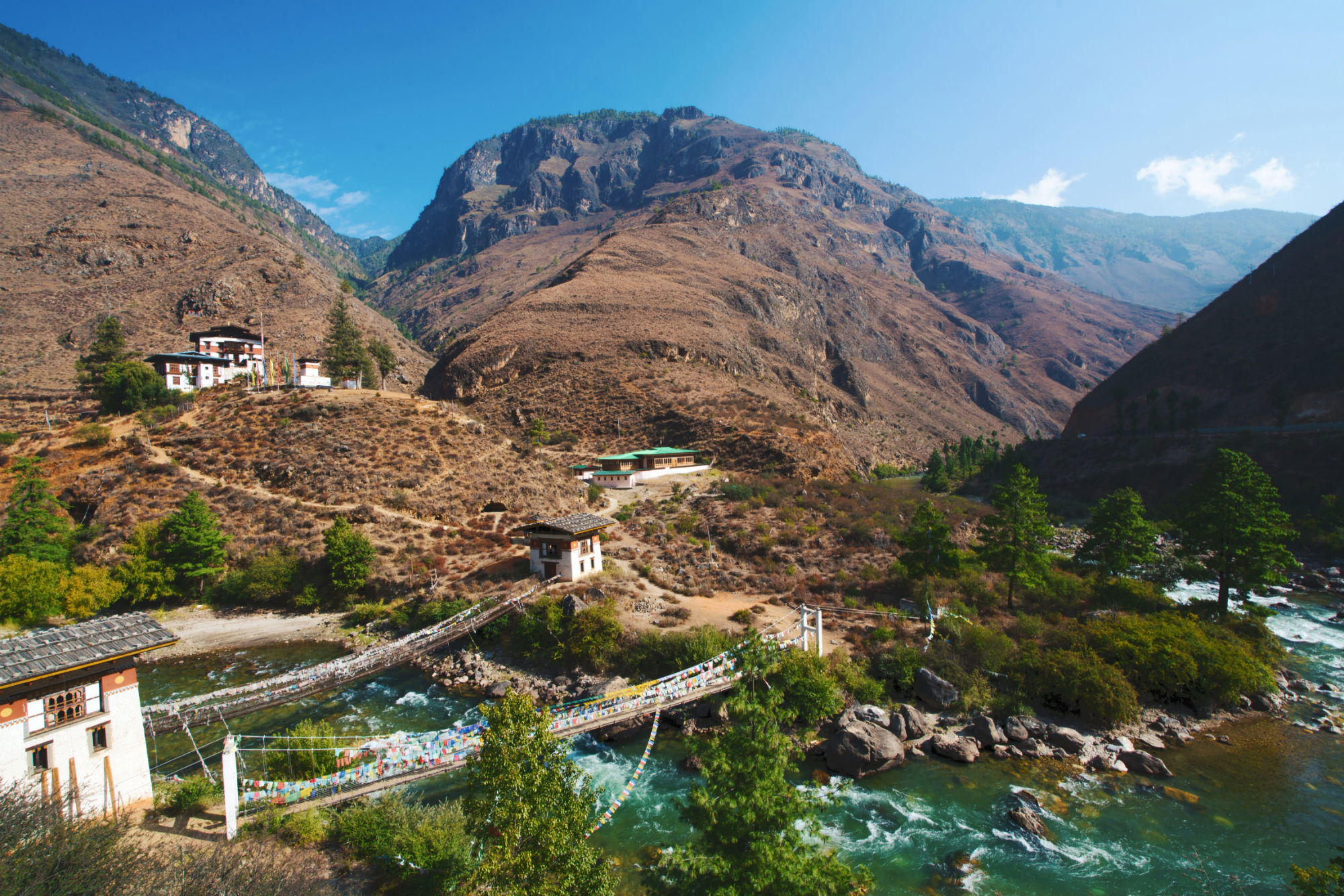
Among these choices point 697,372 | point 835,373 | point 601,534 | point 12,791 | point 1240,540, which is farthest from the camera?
point 835,373

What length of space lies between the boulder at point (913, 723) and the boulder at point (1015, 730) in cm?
232

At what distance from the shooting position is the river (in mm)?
12953

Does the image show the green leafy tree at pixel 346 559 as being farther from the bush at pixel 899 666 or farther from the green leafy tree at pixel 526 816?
the bush at pixel 899 666

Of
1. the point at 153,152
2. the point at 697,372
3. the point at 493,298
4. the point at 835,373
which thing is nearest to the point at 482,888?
the point at 697,372

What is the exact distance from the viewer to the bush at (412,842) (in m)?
11.5

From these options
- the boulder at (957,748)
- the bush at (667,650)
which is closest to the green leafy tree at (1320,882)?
the boulder at (957,748)

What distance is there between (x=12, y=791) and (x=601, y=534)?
26817 millimetres

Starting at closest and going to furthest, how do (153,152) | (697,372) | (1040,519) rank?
1. (1040,519)
2. (697,372)
3. (153,152)

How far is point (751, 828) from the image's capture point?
832 cm

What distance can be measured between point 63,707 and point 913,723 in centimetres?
2095

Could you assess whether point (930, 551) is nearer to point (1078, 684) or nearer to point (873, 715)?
point (1078, 684)

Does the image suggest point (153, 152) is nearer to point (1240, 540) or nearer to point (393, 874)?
point (393, 874)

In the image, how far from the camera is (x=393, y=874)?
469 inches

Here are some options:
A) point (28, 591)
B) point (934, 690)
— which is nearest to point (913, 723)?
point (934, 690)
